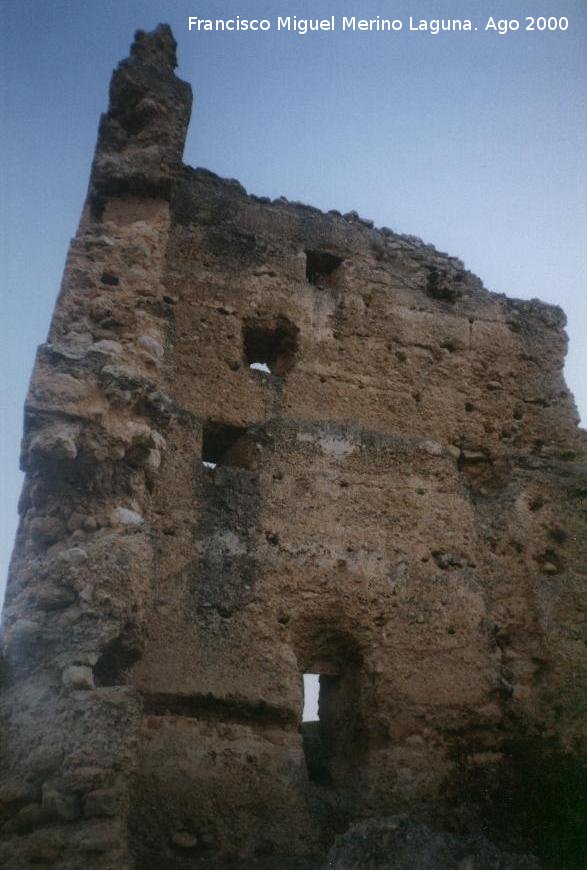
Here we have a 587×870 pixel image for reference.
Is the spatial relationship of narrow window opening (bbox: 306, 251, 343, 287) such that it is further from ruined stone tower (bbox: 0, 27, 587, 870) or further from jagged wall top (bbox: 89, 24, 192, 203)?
jagged wall top (bbox: 89, 24, 192, 203)

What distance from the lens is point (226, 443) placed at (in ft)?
18.1

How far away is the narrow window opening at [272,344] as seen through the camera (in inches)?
236

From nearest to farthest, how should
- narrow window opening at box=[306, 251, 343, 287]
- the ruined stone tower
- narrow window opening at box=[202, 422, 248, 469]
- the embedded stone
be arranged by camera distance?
the ruined stone tower, the embedded stone, narrow window opening at box=[202, 422, 248, 469], narrow window opening at box=[306, 251, 343, 287]

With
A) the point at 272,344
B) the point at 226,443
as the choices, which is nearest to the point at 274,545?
the point at 226,443

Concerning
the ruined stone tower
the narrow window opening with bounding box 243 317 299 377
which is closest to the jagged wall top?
the ruined stone tower

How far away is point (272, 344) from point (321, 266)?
3.48ft

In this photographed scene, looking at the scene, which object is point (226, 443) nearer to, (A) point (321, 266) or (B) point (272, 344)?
(B) point (272, 344)

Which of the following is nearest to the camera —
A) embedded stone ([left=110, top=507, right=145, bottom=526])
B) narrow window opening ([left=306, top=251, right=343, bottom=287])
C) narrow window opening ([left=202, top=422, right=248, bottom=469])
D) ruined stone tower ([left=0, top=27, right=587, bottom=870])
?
ruined stone tower ([left=0, top=27, right=587, bottom=870])

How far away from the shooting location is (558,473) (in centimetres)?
609

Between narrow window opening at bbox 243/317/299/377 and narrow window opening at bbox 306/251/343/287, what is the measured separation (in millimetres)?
813

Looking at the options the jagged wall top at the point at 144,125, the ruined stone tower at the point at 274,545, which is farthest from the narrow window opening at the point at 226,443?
the jagged wall top at the point at 144,125

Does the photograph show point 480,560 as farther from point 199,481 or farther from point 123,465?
point 123,465

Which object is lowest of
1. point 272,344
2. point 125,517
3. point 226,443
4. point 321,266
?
point 125,517

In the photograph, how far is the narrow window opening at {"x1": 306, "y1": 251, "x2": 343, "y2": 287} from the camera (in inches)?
262
